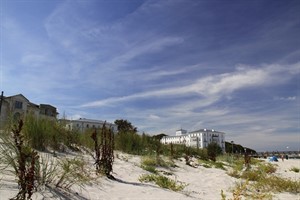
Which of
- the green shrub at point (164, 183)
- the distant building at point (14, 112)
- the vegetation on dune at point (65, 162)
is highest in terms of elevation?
the distant building at point (14, 112)

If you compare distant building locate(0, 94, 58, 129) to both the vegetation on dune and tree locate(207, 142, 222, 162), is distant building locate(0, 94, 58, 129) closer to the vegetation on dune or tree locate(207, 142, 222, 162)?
the vegetation on dune

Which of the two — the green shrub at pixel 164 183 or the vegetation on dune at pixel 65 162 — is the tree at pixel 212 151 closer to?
the vegetation on dune at pixel 65 162

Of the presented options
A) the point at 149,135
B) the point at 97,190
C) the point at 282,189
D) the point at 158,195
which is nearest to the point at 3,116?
the point at 97,190

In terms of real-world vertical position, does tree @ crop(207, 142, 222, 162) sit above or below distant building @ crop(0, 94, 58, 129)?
below

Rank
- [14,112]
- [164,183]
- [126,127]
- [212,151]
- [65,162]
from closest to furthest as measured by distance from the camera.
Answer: [65,162] → [164,183] → [14,112] → [212,151] → [126,127]

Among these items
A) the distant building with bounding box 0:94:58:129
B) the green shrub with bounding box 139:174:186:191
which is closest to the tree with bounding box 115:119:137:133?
the distant building with bounding box 0:94:58:129

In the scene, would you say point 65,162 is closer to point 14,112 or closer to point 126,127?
point 14,112

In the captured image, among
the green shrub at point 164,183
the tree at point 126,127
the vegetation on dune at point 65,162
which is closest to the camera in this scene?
the vegetation on dune at point 65,162

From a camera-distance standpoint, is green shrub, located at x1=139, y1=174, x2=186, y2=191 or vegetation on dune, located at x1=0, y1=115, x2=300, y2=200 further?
green shrub, located at x1=139, y1=174, x2=186, y2=191

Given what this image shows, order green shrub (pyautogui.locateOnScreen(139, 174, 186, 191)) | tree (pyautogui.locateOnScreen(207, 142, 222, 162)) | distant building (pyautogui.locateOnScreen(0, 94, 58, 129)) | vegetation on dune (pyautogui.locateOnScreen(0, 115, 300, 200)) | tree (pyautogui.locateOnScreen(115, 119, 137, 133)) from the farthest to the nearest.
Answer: tree (pyautogui.locateOnScreen(207, 142, 222, 162)) → tree (pyautogui.locateOnScreen(115, 119, 137, 133)) → distant building (pyautogui.locateOnScreen(0, 94, 58, 129)) → green shrub (pyautogui.locateOnScreen(139, 174, 186, 191)) → vegetation on dune (pyautogui.locateOnScreen(0, 115, 300, 200))

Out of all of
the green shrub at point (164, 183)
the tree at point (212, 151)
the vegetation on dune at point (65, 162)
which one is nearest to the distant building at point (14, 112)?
the vegetation on dune at point (65, 162)

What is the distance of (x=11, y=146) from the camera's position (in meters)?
5.02

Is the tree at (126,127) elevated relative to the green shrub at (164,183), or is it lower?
elevated

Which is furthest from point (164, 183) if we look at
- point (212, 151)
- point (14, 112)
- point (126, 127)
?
point (126, 127)
